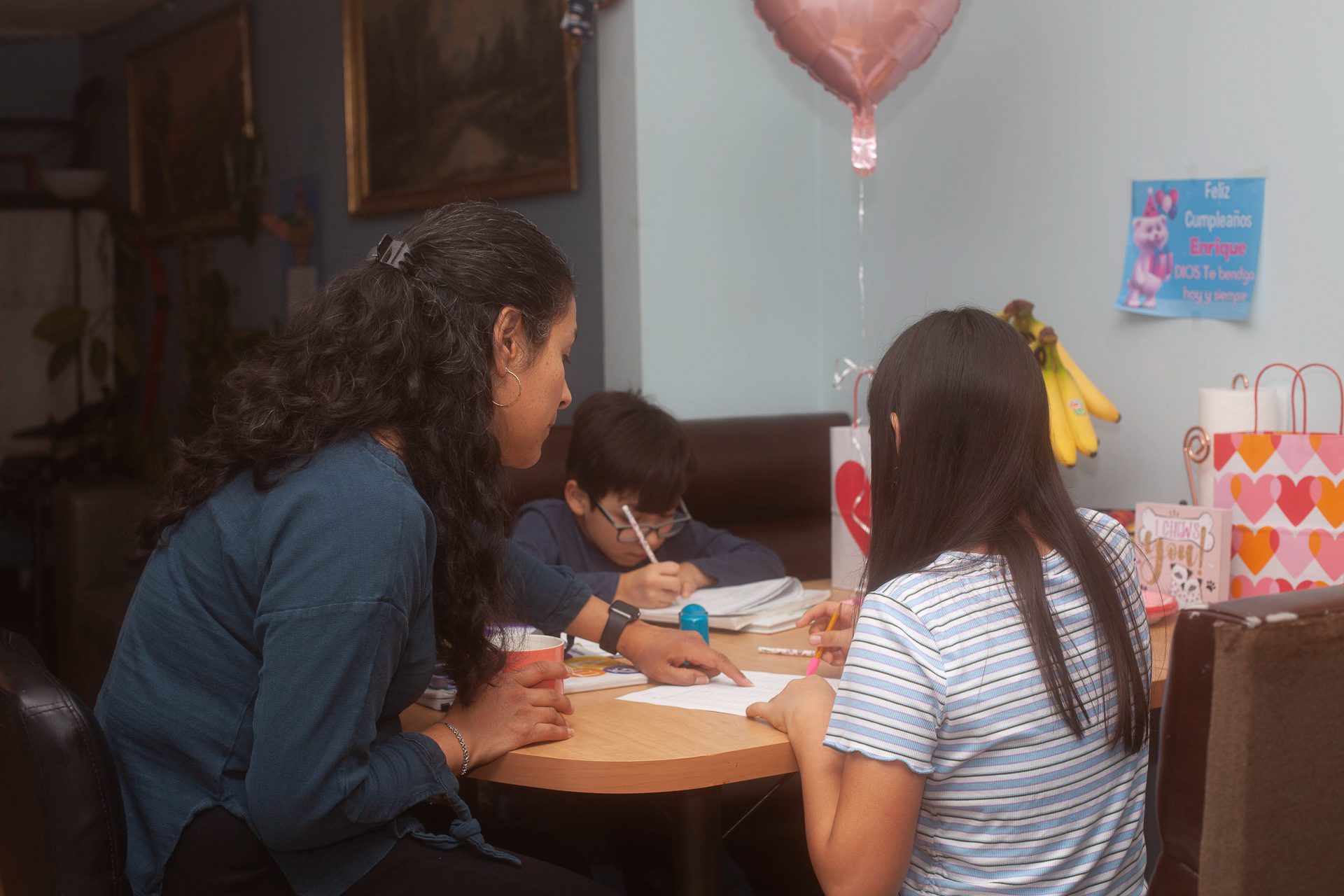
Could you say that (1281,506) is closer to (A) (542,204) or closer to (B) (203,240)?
(A) (542,204)

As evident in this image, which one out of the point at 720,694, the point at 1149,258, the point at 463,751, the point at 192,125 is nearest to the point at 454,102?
the point at 192,125

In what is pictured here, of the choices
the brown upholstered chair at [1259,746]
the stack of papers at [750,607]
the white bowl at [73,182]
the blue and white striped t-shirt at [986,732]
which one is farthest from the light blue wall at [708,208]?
the white bowl at [73,182]

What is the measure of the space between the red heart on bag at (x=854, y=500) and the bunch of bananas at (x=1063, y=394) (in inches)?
15.0

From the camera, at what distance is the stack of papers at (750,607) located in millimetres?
1880

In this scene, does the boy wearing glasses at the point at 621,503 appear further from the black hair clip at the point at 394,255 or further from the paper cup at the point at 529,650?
the black hair clip at the point at 394,255

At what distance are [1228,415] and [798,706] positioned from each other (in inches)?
46.9

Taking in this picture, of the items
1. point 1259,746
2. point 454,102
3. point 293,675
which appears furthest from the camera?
point 454,102

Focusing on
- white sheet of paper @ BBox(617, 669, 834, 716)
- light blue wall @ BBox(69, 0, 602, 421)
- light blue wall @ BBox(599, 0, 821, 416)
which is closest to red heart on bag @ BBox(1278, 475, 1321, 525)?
white sheet of paper @ BBox(617, 669, 834, 716)

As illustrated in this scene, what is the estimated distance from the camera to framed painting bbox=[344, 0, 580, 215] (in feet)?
11.1

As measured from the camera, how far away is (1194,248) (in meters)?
2.37

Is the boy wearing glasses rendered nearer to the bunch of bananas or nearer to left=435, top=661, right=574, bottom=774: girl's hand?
the bunch of bananas

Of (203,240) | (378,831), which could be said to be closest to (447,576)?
(378,831)

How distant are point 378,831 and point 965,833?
0.56 metres

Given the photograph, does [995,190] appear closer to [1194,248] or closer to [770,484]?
[1194,248]
